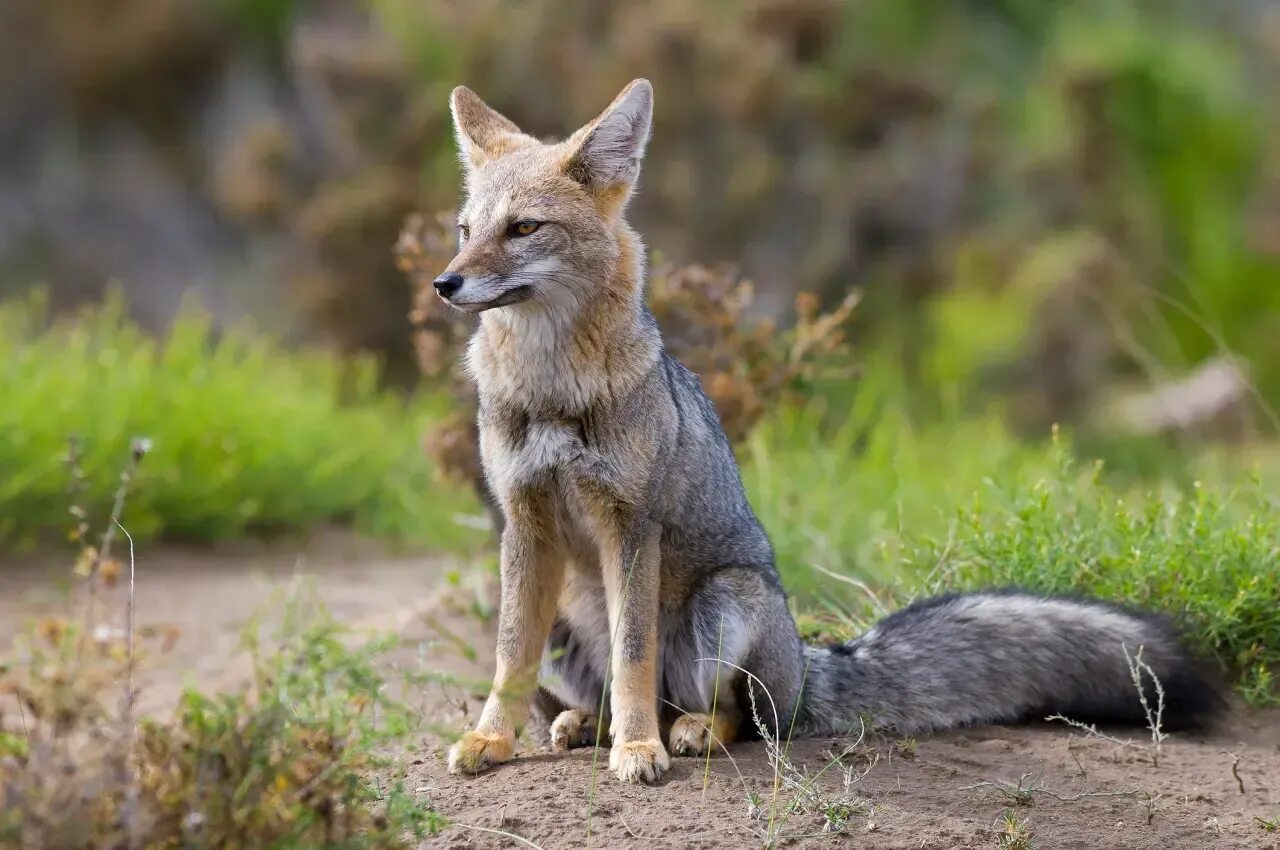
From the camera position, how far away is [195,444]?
840 centimetres

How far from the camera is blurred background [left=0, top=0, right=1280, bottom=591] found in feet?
26.0

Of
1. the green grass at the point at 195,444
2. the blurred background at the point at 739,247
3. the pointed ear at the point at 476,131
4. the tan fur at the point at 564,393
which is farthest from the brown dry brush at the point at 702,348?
the tan fur at the point at 564,393

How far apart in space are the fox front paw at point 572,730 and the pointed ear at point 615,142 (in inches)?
66.1

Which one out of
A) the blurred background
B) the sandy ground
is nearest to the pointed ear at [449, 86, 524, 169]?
the blurred background

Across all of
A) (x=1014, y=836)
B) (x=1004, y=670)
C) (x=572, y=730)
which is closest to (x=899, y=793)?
(x=1014, y=836)

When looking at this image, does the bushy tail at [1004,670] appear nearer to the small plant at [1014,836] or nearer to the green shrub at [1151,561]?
the green shrub at [1151,561]

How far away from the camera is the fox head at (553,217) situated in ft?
12.7

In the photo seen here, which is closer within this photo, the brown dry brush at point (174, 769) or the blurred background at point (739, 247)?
the brown dry brush at point (174, 769)

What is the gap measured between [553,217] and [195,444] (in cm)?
508

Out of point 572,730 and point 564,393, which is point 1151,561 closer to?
point 572,730

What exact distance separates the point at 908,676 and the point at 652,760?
110 cm

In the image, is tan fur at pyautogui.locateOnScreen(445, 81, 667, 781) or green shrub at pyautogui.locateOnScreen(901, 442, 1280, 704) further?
green shrub at pyautogui.locateOnScreen(901, 442, 1280, 704)

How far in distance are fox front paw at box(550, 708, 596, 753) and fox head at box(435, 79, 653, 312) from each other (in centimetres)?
134

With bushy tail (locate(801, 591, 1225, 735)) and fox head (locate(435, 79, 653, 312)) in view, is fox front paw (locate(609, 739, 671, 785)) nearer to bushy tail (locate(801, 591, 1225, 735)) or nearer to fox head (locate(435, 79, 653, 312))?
bushy tail (locate(801, 591, 1225, 735))
